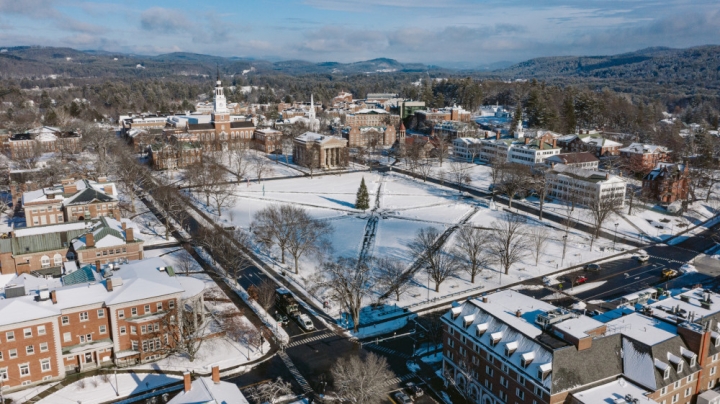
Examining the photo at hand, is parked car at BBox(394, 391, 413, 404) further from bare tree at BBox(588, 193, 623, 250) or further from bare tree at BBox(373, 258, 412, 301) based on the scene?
bare tree at BBox(588, 193, 623, 250)

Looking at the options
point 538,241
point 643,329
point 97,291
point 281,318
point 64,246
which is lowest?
point 281,318

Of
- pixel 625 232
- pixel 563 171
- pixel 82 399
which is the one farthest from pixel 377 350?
pixel 563 171

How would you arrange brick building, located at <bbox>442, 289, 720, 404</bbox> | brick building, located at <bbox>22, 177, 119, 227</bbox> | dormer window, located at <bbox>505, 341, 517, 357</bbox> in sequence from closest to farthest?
brick building, located at <bbox>442, 289, 720, 404</bbox>, dormer window, located at <bbox>505, 341, 517, 357</bbox>, brick building, located at <bbox>22, 177, 119, 227</bbox>

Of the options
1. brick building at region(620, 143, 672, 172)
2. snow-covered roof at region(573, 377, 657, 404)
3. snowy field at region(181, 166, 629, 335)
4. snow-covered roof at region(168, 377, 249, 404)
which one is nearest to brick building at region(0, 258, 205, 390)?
snow-covered roof at region(168, 377, 249, 404)

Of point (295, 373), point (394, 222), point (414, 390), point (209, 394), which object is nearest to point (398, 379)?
point (414, 390)

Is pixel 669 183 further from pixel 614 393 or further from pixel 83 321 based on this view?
pixel 83 321
